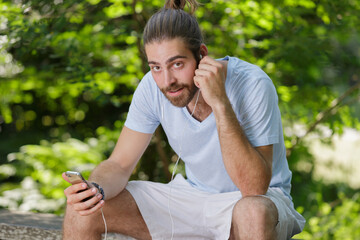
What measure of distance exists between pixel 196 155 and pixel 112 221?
0.49 metres

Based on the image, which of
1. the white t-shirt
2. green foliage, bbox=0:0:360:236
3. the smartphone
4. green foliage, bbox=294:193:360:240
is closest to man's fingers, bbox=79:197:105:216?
the smartphone

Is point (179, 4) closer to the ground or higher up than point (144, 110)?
higher up

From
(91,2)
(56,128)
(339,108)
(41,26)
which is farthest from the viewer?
(56,128)

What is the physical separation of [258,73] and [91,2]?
1.74 meters

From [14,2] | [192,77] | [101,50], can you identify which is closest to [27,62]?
[101,50]

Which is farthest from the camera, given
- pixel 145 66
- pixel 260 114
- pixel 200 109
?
pixel 145 66

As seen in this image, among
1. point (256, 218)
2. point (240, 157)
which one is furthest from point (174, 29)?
point (256, 218)

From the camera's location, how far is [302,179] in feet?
16.5

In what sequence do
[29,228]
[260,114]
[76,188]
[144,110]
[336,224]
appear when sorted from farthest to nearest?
[336,224] → [29,228] → [144,110] → [260,114] → [76,188]

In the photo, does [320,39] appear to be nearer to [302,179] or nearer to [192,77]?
[192,77]

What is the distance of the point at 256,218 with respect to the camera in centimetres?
180

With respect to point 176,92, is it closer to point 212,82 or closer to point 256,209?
point 212,82

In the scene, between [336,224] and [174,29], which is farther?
[336,224]

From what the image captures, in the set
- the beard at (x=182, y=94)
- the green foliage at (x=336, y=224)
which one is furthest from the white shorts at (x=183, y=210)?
the green foliage at (x=336, y=224)
